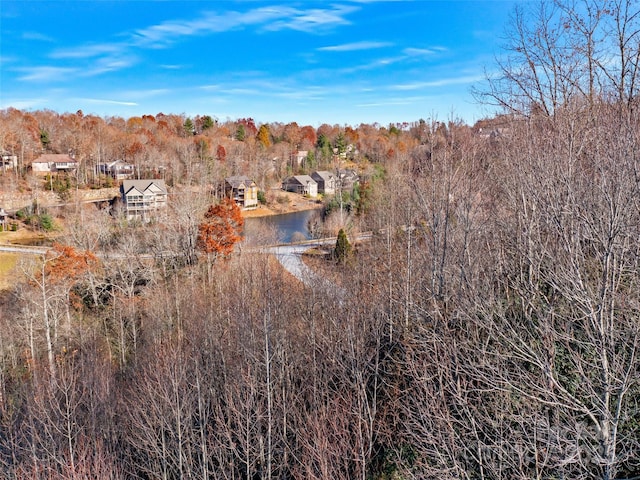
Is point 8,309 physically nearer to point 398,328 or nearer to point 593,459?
point 398,328

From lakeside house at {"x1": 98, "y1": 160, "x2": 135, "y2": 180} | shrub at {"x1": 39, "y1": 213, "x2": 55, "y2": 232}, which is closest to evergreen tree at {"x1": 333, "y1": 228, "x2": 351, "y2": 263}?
shrub at {"x1": 39, "y1": 213, "x2": 55, "y2": 232}

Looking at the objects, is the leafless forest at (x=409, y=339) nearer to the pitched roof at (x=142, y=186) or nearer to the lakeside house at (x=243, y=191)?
the pitched roof at (x=142, y=186)

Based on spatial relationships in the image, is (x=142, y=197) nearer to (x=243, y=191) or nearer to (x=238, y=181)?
(x=238, y=181)

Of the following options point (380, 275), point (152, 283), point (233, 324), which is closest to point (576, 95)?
point (380, 275)

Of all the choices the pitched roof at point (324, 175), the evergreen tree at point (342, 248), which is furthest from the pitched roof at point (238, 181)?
the evergreen tree at point (342, 248)

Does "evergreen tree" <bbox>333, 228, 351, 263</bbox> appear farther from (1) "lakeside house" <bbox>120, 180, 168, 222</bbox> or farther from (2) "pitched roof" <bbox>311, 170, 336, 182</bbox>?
(2) "pitched roof" <bbox>311, 170, 336, 182</bbox>
